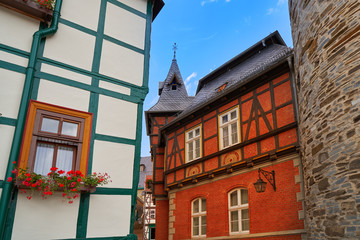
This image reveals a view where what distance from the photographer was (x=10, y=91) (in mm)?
5785

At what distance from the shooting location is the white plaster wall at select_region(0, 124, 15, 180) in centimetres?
536

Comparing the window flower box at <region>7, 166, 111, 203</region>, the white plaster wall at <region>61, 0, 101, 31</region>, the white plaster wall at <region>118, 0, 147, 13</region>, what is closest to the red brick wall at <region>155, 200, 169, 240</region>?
the window flower box at <region>7, 166, 111, 203</region>

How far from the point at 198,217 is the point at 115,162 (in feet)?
20.4

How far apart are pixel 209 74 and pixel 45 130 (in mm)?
10469

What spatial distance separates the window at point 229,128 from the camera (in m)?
10.9

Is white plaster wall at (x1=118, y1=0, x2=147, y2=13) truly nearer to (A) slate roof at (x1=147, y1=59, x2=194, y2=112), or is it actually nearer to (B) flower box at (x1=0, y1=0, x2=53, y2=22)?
(B) flower box at (x1=0, y1=0, x2=53, y2=22)

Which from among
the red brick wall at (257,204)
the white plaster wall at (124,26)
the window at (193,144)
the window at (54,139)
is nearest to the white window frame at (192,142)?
the window at (193,144)

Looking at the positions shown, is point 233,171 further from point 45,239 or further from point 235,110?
point 45,239

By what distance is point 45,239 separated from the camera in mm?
5441

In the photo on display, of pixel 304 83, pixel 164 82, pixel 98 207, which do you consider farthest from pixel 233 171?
pixel 164 82

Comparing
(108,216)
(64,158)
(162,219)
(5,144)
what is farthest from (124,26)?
(162,219)

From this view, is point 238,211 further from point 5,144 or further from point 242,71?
point 5,144

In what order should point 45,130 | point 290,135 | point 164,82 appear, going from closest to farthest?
point 45,130 < point 290,135 < point 164,82

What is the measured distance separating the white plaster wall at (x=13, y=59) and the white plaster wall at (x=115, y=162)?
205cm
